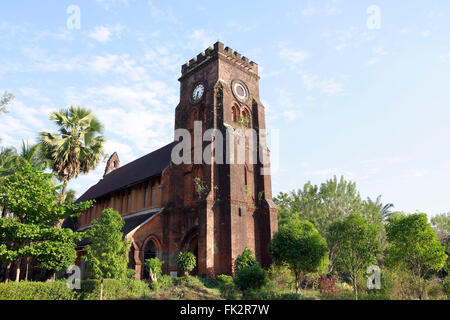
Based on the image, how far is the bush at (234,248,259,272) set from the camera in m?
20.9

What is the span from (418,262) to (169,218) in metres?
16.4

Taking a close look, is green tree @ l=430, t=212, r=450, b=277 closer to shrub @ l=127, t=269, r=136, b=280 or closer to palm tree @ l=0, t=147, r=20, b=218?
shrub @ l=127, t=269, r=136, b=280

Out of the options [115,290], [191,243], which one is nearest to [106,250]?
[115,290]

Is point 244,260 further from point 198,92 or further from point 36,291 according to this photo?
point 198,92

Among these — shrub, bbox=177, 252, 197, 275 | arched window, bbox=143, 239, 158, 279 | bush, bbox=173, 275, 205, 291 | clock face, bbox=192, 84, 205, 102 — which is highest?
clock face, bbox=192, 84, 205, 102

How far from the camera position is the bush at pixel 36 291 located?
13859 millimetres

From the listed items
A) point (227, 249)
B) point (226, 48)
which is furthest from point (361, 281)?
point (226, 48)

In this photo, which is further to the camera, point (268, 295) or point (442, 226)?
point (442, 226)

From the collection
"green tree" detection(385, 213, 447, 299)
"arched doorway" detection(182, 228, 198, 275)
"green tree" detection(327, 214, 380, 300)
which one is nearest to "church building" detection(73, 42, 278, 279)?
"arched doorway" detection(182, 228, 198, 275)

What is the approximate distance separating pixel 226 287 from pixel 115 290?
6.11m

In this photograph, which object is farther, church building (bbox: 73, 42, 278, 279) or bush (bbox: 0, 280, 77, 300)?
church building (bbox: 73, 42, 278, 279)

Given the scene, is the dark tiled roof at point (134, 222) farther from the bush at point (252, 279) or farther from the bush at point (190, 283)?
the bush at point (252, 279)

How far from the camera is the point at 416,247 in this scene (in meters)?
17.7
